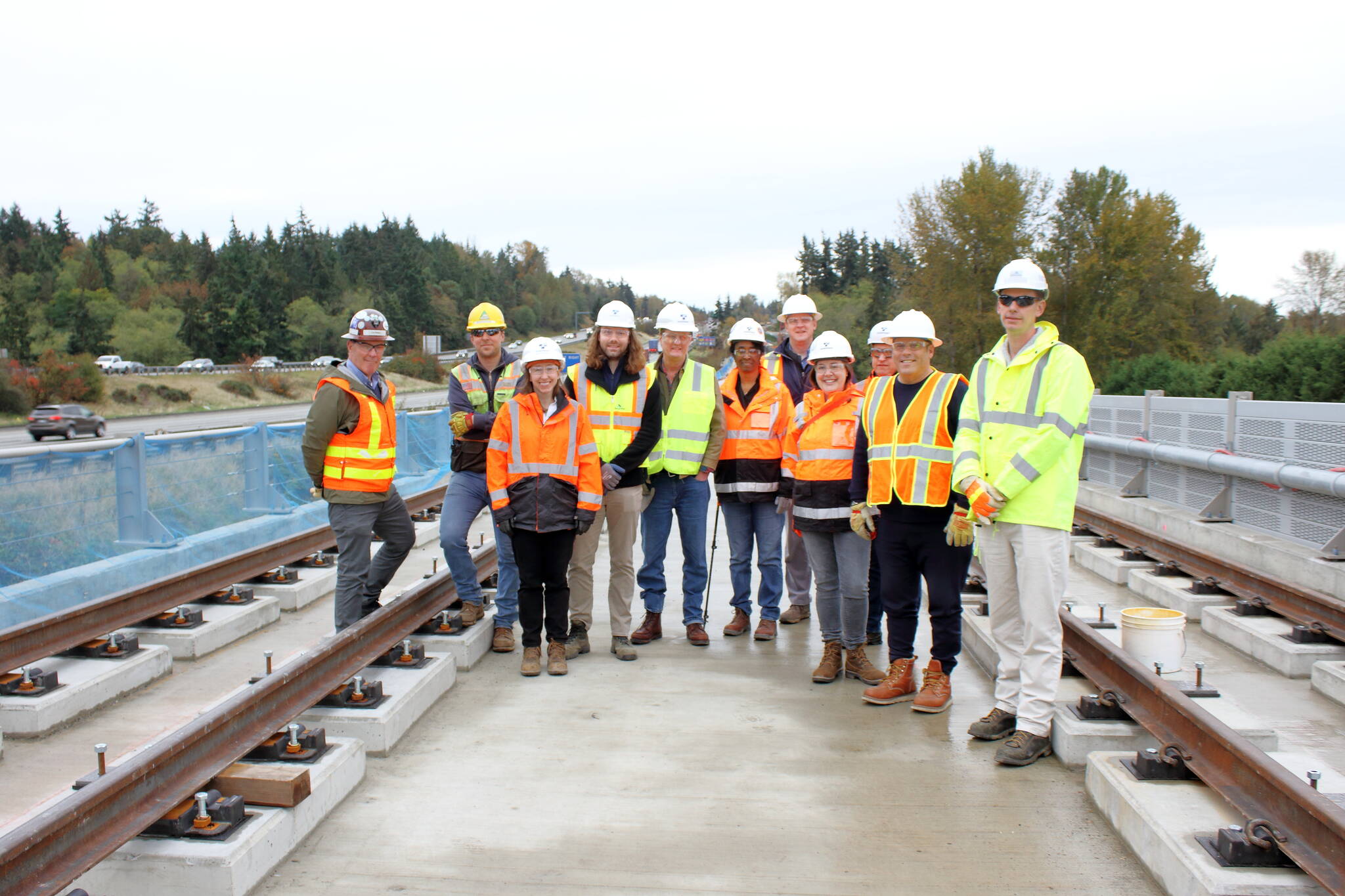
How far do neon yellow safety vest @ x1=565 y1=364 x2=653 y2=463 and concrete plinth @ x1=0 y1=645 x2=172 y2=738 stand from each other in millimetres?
2991

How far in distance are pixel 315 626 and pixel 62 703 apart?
2.33 m

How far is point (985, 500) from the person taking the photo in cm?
486

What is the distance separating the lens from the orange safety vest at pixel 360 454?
6062 mm

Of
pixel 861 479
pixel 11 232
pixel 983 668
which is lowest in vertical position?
pixel 983 668

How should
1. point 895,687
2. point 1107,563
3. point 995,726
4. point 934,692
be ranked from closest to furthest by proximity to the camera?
1. point 995,726
2. point 934,692
3. point 895,687
4. point 1107,563

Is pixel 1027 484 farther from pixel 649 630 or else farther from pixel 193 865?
pixel 193 865

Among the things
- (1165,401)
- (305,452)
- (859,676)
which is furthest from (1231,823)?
(1165,401)

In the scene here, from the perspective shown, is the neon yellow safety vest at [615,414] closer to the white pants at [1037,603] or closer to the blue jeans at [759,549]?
the blue jeans at [759,549]

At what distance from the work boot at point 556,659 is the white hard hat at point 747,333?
7.78ft

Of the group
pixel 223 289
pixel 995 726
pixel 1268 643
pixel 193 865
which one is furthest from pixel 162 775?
pixel 223 289

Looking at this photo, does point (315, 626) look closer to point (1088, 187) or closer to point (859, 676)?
point (859, 676)

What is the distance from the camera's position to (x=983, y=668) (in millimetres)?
6449

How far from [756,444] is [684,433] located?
20.6 inches

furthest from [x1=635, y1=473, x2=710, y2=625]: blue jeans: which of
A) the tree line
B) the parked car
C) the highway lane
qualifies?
the tree line
